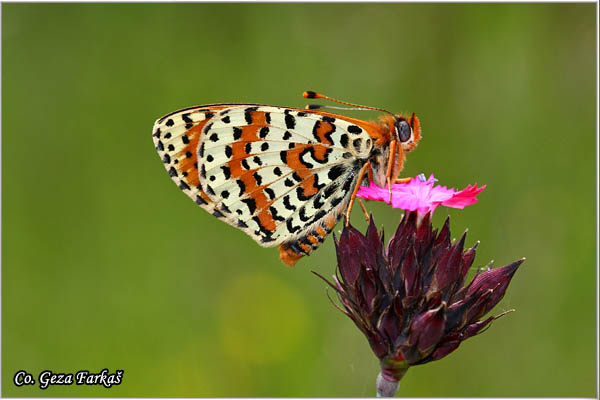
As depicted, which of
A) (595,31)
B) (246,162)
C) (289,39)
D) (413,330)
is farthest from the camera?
(289,39)

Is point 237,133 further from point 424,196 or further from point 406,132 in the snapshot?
point 424,196

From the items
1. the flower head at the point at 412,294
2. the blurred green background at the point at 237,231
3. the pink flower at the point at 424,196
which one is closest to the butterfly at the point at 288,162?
the pink flower at the point at 424,196

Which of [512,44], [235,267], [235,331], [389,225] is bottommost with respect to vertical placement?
[235,331]

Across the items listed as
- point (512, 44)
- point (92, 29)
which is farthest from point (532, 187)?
point (92, 29)

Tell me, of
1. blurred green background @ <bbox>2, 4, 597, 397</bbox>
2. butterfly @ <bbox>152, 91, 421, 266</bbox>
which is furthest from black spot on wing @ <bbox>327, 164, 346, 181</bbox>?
blurred green background @ <bbox>2, 4, 597, 397</bbox>

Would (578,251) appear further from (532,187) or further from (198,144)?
(198,144)
